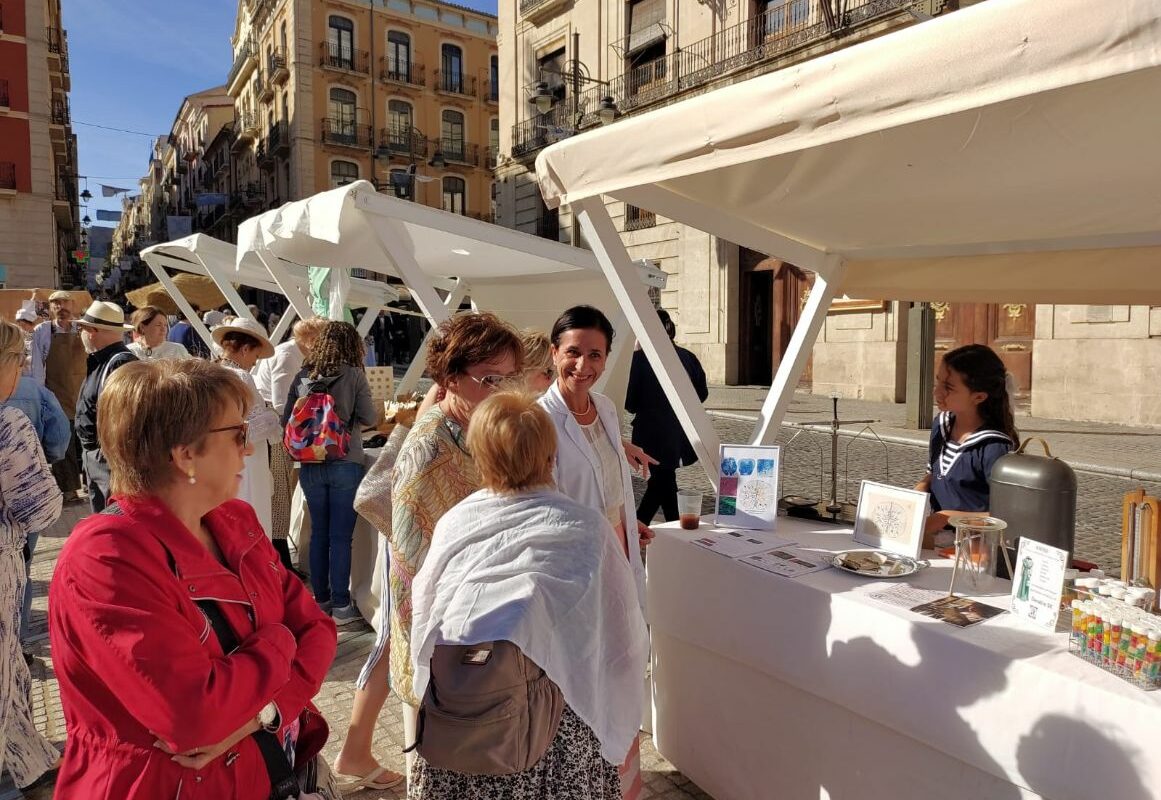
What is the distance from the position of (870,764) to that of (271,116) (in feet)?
137

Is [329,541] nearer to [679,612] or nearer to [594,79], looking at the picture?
[679,612]

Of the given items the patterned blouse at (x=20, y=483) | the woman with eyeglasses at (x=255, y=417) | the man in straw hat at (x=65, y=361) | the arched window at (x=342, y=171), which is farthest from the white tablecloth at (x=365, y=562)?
the arched window at (x=342, y=171)

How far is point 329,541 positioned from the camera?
4.30m

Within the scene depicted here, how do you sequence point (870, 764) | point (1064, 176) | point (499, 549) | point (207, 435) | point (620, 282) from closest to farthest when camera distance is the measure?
point (207, 435) < point (499, 549) < point (870, 764) < point (1064, 176) < point (620, 282)

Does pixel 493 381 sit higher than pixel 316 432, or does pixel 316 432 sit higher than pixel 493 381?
pixel 493 381

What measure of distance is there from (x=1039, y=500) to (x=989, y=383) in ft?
2.71

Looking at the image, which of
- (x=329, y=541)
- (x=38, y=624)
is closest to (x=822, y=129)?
(x=329, y=541)

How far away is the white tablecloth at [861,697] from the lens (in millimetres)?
1608

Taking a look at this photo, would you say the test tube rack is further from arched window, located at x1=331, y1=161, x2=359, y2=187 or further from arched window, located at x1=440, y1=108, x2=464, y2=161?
arched window, located at x1=440, y1=108, x2=464, y2=161

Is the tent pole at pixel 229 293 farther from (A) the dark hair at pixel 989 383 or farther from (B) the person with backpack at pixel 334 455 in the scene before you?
(A) the dark hair at pixel 989 383

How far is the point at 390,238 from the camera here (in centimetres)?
473

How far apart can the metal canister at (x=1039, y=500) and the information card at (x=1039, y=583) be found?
21cm

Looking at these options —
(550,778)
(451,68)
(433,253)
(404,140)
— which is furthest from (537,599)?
(451,68)

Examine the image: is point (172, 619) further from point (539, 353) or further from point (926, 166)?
point (926, 166)
